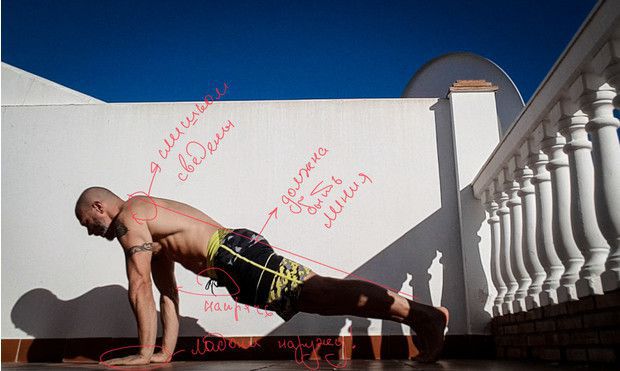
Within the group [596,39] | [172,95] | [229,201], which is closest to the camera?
[596,39]

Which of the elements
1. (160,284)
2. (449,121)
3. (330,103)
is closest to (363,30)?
(330,103)

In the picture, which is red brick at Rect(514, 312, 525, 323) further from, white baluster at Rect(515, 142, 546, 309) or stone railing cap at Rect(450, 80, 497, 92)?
stone railing cap at Rect(450, 80, 497, 92)

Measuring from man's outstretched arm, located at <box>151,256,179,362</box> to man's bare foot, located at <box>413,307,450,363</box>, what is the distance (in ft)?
4.35

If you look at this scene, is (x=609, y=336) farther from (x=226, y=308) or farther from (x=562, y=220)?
(x=226, y=308)

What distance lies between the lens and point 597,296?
161cm

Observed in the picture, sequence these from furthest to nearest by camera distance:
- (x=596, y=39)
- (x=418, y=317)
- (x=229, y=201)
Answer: (x=229, y=201) < (x=418, y=317) < (x=596, y=39)

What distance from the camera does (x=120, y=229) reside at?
251 centimetres

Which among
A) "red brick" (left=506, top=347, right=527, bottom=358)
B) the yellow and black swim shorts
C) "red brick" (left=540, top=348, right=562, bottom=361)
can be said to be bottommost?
"red brick" (left=506, top=347, right=527, bottom=358)

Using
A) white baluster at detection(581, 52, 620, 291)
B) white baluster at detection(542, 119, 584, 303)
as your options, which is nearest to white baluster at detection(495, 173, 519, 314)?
white baluster at detection(542, 119, 584, 303)

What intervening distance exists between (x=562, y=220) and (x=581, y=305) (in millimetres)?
310

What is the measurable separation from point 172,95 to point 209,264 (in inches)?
69.5

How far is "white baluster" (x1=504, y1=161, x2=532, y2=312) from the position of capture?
2557mm

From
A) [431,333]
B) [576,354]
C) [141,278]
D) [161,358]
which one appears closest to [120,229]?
[141,278]

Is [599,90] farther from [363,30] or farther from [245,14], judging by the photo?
[245,14]
